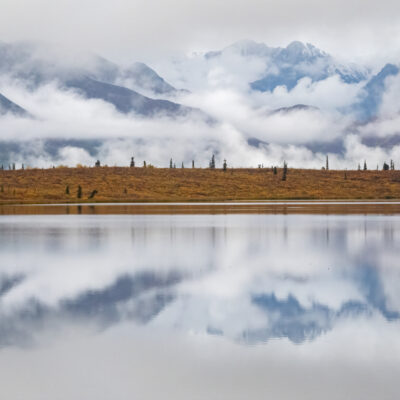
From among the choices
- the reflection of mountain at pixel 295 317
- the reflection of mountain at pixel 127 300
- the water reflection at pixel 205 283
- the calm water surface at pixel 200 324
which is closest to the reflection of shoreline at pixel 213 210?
the water reflection at pixel 205 283

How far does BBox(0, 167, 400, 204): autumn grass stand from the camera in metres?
125

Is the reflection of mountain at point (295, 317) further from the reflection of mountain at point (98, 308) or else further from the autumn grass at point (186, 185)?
the autumn grass at point (186, 185)

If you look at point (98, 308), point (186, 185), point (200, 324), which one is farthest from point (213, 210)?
point (200, 324)

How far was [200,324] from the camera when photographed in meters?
15.5

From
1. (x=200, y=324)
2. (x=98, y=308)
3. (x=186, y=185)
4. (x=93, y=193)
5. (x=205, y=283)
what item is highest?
(x=186, y=185)

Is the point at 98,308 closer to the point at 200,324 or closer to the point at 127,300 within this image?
the point at 127,300

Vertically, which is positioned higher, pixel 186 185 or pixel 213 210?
pixel 186 185

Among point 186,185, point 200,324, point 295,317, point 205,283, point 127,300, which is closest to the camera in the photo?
point 200,324

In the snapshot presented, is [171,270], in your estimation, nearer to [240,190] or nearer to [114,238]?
[114,238]

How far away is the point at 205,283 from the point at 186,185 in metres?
117

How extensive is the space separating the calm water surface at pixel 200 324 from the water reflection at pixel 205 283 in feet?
0.19

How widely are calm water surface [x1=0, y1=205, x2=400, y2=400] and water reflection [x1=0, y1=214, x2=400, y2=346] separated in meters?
0.06

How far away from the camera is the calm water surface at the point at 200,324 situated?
37.2 feet

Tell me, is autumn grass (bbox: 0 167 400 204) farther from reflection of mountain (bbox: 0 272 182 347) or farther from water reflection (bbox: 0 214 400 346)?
reflection of mountain (bbox: 0 272 182 347)
